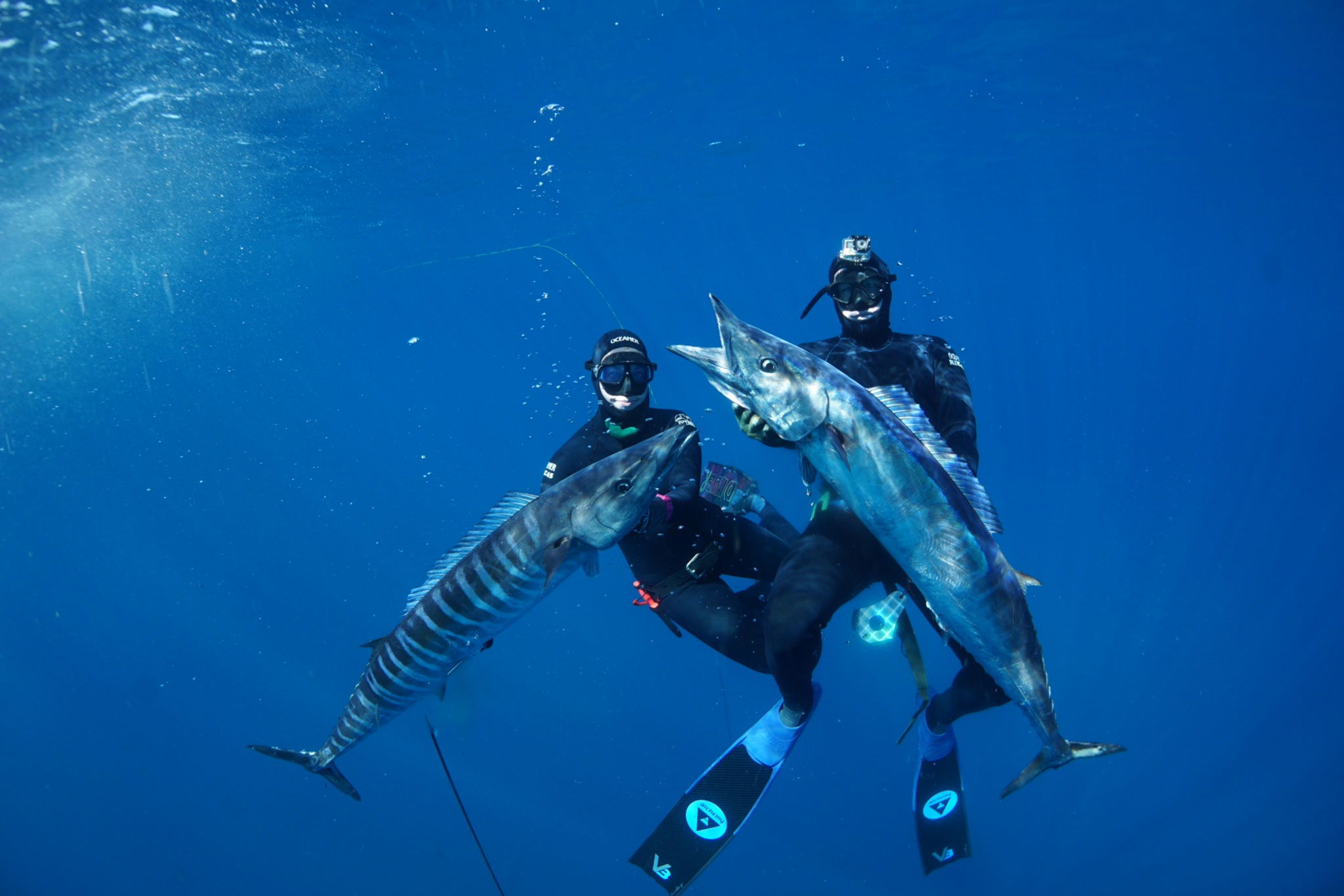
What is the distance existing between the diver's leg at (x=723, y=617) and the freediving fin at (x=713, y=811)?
47 cm

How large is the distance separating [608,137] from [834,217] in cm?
1280

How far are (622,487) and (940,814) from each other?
14.1 feet

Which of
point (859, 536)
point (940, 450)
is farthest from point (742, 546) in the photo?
point (940, 450)

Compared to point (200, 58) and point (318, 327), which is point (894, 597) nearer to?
point (200, 58)

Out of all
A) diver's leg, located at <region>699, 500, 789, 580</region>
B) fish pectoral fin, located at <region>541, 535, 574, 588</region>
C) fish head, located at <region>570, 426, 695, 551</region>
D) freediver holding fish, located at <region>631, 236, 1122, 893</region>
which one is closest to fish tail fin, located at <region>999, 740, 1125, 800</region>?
freediver holding fish, located at <region>631, 236, 1122, 893</region>

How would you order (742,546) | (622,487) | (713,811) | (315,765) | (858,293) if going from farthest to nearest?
(742,546) → (713,811) → (315,765) → (858,293) → (622,487)

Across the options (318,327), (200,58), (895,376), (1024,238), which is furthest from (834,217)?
(318,327)

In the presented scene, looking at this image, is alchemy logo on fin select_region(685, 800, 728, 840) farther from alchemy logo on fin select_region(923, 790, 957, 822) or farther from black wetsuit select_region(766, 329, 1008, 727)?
alchemy logo on fin select_region(923, 790, 957, 822)

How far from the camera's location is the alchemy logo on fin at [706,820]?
15.3 feet

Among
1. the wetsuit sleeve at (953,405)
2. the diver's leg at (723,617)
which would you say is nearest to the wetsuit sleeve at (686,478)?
the diver's leg at (723,617)

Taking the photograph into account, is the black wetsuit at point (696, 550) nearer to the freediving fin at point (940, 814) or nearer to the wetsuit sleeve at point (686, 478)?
the wetsuit sleeve at point (686, 478)

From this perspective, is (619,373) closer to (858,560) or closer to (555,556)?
(555,556)

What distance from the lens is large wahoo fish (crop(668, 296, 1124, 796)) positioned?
249 cm

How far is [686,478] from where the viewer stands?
164 inches
